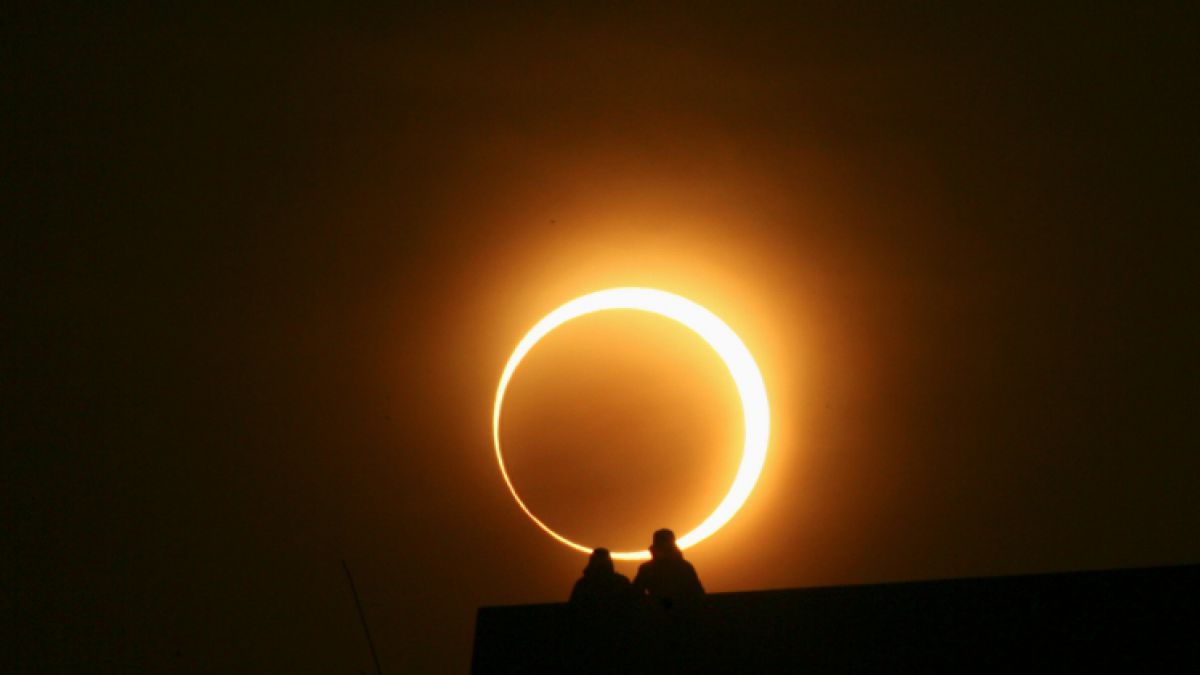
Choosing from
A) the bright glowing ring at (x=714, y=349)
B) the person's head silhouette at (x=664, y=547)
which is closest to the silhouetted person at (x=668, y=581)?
the person's head silhouette at (x=664, y=547)

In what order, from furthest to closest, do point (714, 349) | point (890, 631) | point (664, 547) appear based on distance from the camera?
point (714, 349) → point (664, 547) → point (890, 631)

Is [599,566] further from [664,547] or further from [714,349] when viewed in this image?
[714,349]

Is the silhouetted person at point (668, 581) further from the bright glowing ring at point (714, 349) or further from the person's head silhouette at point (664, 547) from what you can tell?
the bright glowing ring at point (714, 349)

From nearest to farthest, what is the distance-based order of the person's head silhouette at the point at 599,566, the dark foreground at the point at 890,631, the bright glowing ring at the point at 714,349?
the dark foreground at the point at 890,631 → the person's head silhouette at the point at 599,566 → the bright glowing ring at the point at 714,349

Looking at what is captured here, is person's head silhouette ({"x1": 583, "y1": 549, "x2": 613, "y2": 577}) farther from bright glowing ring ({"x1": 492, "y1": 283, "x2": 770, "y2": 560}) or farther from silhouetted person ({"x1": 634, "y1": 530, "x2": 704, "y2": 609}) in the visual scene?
bright glowing ring ({"x1": 492, "y1": 283, "x2": 770, "y2": 560})

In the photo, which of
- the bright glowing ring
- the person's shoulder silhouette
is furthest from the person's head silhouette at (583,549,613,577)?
the bright glowing ring

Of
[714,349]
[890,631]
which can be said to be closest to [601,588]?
[890,631]

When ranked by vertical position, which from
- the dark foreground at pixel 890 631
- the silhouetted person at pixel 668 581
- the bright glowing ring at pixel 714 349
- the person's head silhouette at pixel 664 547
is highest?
the bright glowing ring at pixel 714 349
